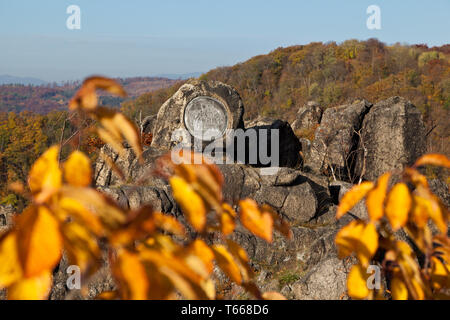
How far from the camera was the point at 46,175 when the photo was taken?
1.82 ft

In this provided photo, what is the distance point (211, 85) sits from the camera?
7.44 metres

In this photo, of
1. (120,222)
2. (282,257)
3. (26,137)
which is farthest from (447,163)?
(26,137)

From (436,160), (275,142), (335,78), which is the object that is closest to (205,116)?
(275,142)

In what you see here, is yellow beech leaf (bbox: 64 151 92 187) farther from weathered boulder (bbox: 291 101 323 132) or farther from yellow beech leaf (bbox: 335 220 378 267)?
weathered boulder (bbox: 291 101 323 132)

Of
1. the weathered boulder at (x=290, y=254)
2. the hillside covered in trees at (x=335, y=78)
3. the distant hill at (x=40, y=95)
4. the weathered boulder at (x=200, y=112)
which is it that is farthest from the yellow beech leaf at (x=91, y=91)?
the distant hill at (x=40, y=95)

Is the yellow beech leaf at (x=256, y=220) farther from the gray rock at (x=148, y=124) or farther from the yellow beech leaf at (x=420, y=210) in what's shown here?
the gray rock at (x=148, y=124)

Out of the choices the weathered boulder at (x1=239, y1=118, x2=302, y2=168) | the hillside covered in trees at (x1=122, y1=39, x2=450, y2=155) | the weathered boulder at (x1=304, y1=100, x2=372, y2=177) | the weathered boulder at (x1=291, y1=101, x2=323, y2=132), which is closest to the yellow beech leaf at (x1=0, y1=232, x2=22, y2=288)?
the weathered boulder at (x1=239, y1=118, x2=302, y2=168)

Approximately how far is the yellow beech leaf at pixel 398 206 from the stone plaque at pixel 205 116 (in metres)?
6.45

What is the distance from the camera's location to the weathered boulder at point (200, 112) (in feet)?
23.6

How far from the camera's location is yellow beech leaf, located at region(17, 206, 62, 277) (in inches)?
17.9

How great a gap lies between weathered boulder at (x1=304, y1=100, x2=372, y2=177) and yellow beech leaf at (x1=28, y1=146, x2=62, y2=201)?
8173mm
